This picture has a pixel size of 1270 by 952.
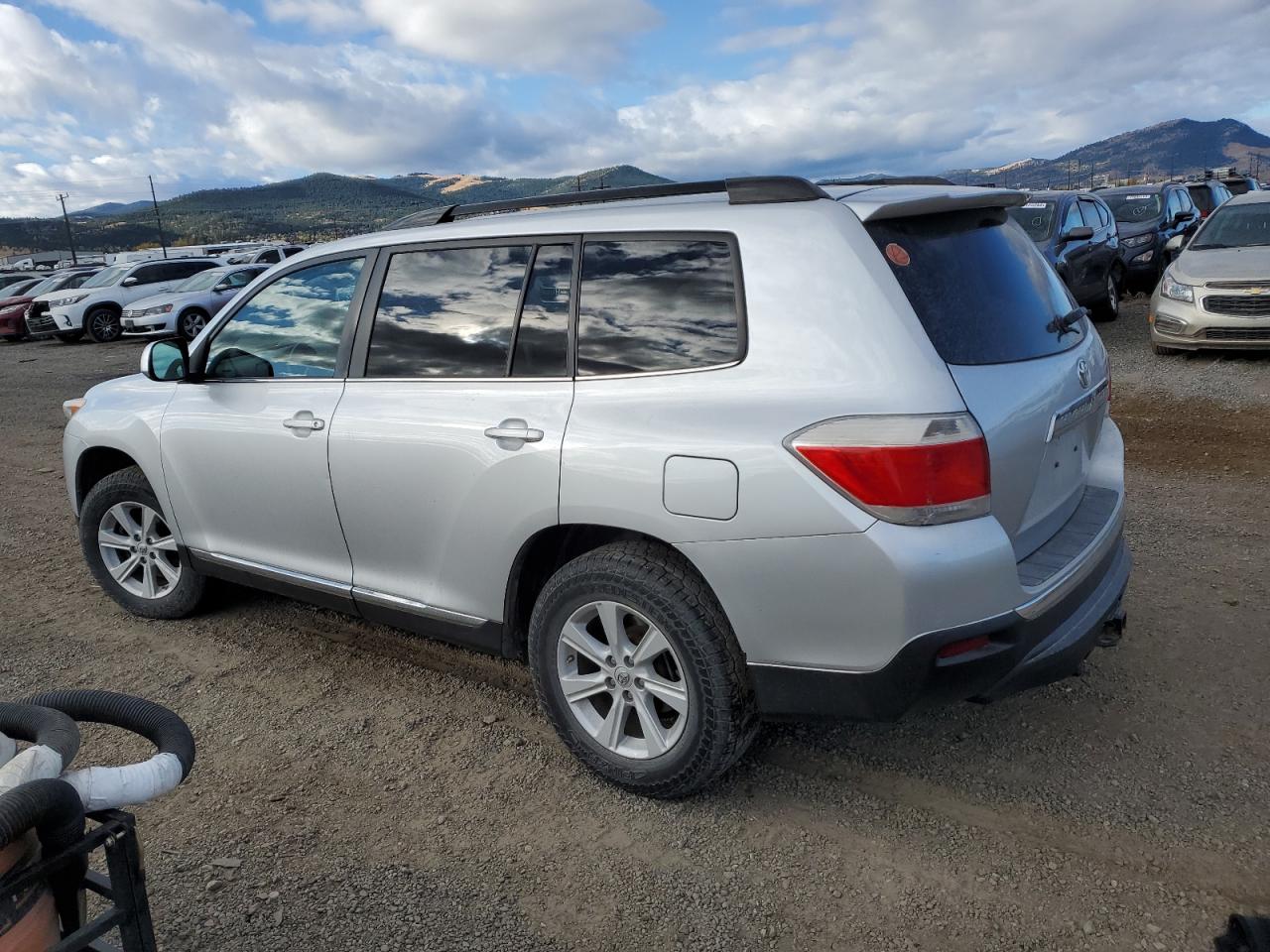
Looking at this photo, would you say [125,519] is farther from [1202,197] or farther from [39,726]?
[1202,197]

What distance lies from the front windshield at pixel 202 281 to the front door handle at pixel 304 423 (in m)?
18.3

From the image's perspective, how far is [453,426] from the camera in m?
3.18

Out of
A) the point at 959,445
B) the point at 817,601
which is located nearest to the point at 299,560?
the point at 817,601

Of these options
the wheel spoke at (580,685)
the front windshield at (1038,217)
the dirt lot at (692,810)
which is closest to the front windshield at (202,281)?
the front windshield at (1038,217)

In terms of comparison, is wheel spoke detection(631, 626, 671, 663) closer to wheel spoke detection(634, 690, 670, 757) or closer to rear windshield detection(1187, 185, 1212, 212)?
wheel spoke detection(634, 690, 670, 757)

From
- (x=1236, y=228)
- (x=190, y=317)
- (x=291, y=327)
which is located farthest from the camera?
(x=190, y=317)

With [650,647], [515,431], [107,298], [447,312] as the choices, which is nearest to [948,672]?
[650,647]

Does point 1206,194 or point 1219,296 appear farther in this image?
point 1206,194

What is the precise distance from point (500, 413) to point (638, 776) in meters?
1.22

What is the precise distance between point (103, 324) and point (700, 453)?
2197 centimetres

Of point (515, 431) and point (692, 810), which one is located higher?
point (515, 431)

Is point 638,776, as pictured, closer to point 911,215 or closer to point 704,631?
point 704,631

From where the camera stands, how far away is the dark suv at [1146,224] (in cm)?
1467

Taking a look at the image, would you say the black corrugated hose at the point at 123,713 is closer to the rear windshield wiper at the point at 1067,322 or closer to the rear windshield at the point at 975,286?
the rear windshield at the point at 975,286
